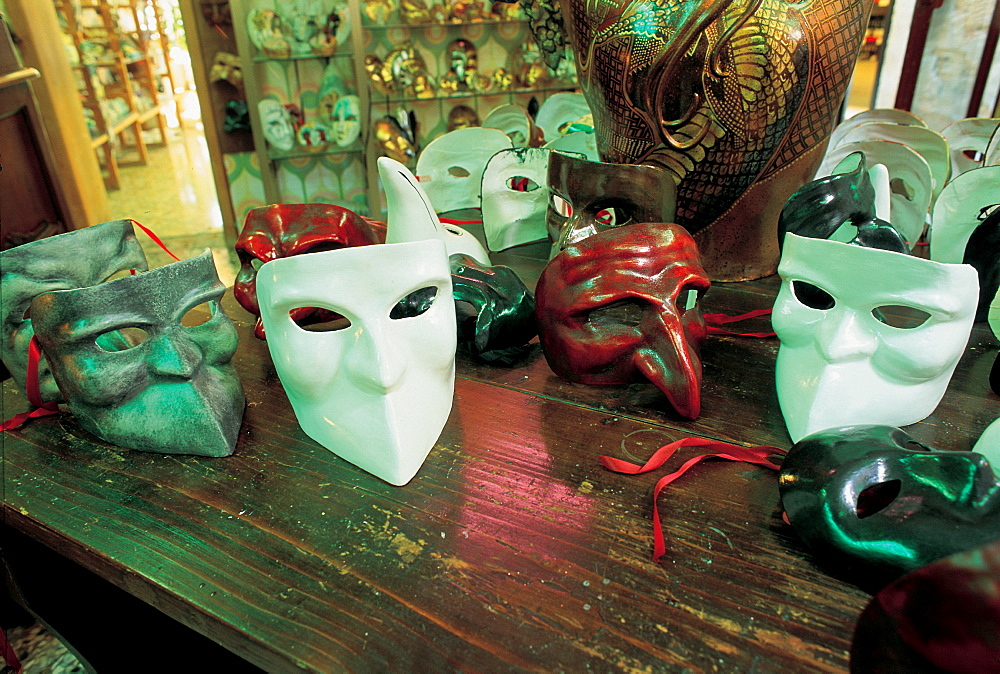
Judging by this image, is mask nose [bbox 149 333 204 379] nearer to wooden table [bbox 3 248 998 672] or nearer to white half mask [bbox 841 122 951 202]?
wooden table [bbox 3 248 998 672]

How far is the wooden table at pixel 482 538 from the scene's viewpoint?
577 millimetres

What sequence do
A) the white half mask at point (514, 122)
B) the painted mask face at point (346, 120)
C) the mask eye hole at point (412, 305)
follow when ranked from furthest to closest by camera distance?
the painted mask face at point (346, 120) < the white half mask at point (514, 122) < the mask eye hole at point (412, 305)

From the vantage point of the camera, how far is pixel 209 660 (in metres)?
0.99

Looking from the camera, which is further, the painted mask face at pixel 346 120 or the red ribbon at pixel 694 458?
the painted mask face at pixel 346 120

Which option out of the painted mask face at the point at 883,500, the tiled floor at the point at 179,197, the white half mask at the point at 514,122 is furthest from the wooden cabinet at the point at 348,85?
the painted mask face at the point at 883,500

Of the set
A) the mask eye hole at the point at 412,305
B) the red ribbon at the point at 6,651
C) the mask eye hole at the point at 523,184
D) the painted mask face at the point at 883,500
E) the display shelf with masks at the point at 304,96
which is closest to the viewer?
the painted mask face at the point at 883,500

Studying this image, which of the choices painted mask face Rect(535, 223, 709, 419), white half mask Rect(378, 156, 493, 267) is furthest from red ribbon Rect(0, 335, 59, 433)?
painted mask face Rect(535, 223, 709, 419)

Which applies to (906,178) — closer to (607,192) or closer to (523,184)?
(607,192)

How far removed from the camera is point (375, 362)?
0.76 m

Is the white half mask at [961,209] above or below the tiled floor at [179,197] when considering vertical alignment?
above

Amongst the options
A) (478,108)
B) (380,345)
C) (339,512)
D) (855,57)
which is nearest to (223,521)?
(339,512)

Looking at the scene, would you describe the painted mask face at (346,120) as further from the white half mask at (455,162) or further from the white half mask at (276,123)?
the white half mask at (455,162)

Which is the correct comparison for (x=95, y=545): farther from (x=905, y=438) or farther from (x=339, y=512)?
(x=905, y=438)

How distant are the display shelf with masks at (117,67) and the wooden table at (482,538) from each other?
1.51 meters
